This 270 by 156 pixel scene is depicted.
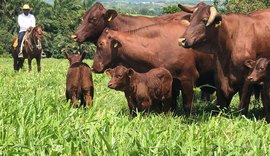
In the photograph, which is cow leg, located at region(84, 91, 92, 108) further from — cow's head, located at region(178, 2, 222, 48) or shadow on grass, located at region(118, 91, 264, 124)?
cow's head, located at region(178, 2, 222, 48)

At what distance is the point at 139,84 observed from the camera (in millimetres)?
7680

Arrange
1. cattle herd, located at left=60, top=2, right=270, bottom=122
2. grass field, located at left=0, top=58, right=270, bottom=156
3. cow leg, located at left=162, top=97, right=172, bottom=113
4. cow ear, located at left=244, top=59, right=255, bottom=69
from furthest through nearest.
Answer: cow leg, located at left=162, top=97, right=172, bottom=113
cattle herd, located at left=60, top=2, right=270, bottom=122
cow ear, located at left=244, top=59, right=255, bottom=69
grass field, located at left=0, top=58, right=270, bottom=156

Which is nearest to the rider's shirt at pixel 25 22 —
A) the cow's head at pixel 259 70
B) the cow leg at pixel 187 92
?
the cow leg at pixel 187 92

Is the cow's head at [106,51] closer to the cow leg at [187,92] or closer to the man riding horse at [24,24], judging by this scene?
the cow leg at [187,92]

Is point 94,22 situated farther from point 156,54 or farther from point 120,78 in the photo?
point 120,78

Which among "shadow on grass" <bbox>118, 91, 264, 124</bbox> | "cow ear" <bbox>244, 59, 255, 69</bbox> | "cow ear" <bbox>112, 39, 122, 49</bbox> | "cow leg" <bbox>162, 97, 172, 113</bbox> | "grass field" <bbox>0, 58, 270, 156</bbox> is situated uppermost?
"cow ear" <bbox>112, 39, 122, 49</bbox>

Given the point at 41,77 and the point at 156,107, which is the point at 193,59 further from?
the point at 41,77

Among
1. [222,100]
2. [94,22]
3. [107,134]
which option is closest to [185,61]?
[222,100]

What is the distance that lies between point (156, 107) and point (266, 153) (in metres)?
3.47

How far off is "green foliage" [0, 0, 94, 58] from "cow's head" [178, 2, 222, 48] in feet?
117

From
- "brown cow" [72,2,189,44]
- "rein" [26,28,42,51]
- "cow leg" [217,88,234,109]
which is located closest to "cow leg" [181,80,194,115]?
"cow leg" [217,88,234,109]

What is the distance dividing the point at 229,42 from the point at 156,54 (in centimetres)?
122

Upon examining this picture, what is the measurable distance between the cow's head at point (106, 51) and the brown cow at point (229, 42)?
150 cm

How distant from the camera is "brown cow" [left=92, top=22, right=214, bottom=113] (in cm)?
812
